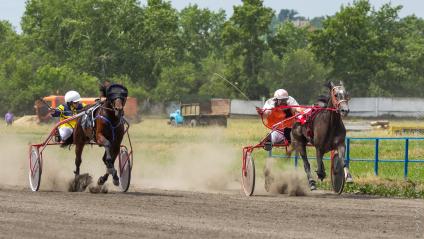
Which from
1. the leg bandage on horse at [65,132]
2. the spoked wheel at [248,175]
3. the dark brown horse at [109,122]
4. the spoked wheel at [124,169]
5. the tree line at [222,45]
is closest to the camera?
the dark brown horse at [109,122]

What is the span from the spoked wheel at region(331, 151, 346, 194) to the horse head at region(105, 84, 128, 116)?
3.87 metres

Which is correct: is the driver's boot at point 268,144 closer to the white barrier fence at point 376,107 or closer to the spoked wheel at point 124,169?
the spoked wheel at point 124,169

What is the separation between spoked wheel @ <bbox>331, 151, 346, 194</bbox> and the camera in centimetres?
1816

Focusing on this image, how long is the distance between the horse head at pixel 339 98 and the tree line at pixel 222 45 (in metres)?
69.4

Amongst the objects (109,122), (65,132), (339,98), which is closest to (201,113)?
(65,132)

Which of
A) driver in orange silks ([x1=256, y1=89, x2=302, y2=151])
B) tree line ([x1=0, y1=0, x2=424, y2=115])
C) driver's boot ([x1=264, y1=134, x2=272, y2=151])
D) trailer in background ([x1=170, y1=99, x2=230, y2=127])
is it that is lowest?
trailer in background ([x1=170, y1=99, x2=230, y2=127])

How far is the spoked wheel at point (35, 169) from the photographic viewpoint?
64.7 feet

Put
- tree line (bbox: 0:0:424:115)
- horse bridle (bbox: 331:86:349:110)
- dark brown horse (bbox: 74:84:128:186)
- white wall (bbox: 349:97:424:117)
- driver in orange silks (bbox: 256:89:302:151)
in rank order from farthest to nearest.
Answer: tree line (bbox: 0:0:424:115), white wall (bbox: 349:97:424:117), driver in orange silks (bbox: 256:89:302:151), dark brown horse (bbox: 74:84:128:186), horse bridle (bbox: 331:86:349:110)

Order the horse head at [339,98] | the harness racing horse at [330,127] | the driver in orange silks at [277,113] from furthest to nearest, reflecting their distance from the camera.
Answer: the driver in orange silks at [277,113] < the harness racing horse at [330,127] < the horse head at [339,98]

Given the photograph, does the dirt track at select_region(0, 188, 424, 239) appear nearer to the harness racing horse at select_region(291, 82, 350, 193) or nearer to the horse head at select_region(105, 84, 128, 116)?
the harness racing horse at select_region(291, 82, 350, 193)

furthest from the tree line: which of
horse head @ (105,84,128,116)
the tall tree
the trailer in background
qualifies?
horse head @ (105,84,128,116)

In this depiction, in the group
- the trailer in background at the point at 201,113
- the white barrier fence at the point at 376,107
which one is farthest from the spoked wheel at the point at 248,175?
the white barrier fence at the point at 376,107

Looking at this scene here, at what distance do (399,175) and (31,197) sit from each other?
9553mm

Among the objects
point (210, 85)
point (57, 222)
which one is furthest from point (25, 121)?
point (57, 222)
